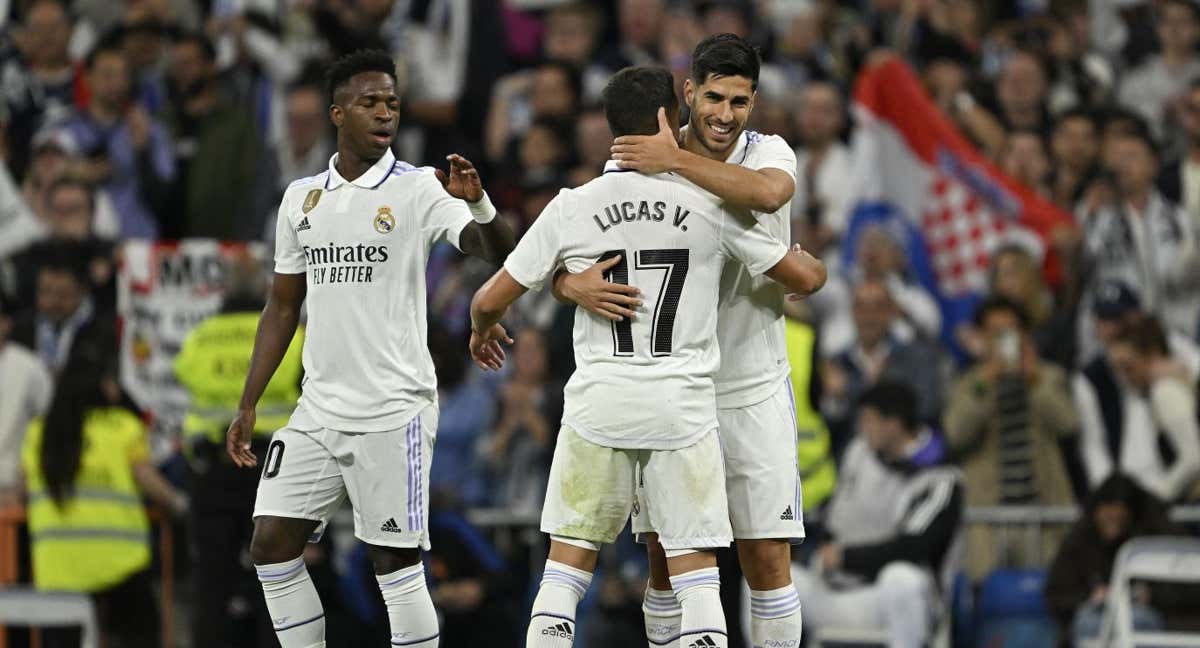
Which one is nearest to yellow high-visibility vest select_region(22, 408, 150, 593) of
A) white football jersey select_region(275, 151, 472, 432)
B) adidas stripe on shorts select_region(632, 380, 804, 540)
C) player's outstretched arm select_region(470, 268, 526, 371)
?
white football jersey select_region(275, 151, 472, 432)

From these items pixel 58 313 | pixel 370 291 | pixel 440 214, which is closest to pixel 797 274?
pixel 440 214

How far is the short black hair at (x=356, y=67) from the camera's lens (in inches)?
355

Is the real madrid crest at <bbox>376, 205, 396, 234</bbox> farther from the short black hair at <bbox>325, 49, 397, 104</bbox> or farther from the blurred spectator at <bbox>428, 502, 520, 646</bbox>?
the blurred spectator at <bbox>428, 502, 520, 646</bbox>

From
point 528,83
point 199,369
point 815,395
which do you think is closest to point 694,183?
point 815,395

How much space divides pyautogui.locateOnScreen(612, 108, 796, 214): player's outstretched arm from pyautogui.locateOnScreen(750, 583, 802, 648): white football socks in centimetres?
167

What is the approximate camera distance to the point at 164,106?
1683 cm

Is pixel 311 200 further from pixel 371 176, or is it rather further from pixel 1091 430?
pixel 1091 430

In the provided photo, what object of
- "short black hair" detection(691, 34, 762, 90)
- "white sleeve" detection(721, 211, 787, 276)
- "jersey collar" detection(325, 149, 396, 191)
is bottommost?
"white sleeve" detection(721, 211, 787, 276)

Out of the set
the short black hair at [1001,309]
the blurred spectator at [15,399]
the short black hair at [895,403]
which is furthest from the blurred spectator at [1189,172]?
the blurred spectator at [15,399]

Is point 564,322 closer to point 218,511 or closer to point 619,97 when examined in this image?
point 218,511

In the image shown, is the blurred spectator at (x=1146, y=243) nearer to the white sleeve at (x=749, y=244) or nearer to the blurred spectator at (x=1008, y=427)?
the blurred spectator at (x=1008, y=427)

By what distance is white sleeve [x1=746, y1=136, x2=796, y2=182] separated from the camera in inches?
336

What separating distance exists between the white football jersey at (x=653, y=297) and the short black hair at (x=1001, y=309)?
570 centimetres

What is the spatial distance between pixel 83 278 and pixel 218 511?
2.52 metres
